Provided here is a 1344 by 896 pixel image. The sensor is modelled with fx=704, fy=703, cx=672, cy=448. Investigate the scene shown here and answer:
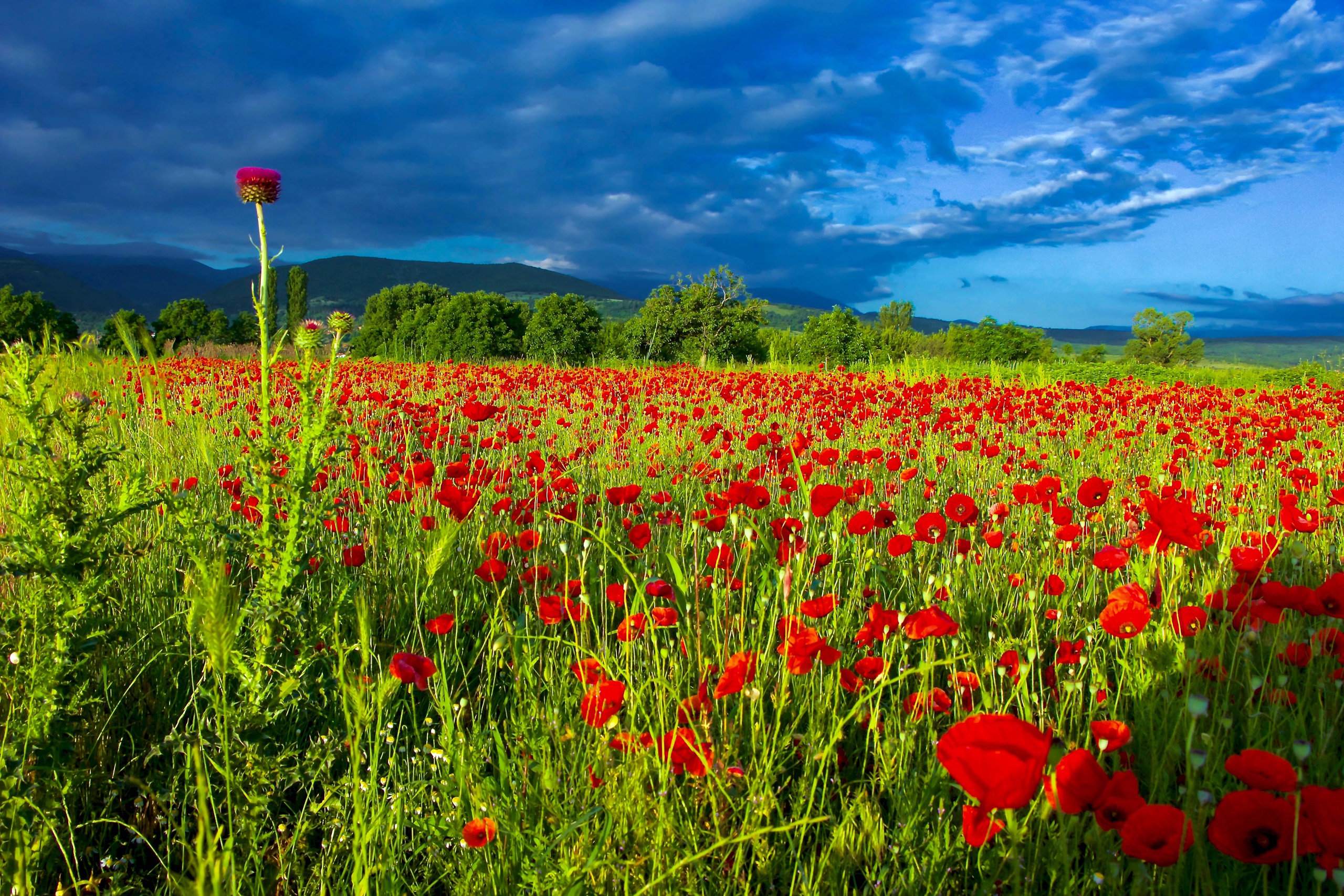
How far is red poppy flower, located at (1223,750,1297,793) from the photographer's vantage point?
85cm

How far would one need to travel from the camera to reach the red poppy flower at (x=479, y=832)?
1.18 metres

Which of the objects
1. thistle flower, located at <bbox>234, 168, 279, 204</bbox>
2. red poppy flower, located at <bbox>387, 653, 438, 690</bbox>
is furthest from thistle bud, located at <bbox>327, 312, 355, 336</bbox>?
red poppy flower, located at <bbox>387, 653, 438, 690</bbox>

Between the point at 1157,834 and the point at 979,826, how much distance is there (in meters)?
0.21

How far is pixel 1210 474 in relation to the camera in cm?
513

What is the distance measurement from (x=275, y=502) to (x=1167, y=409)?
8.88m

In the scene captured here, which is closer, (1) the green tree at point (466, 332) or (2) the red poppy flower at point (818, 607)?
(2) the red poppy flower at point (818, 607)

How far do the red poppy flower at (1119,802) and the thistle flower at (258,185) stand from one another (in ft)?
9.40

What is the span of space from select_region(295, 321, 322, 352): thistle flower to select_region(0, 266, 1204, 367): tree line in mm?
8097

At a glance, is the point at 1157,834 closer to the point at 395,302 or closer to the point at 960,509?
the point at 960,509

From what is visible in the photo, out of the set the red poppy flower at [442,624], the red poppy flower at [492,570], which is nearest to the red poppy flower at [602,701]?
the red poppy flower at [442,624]

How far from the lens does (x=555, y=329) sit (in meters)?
28.9

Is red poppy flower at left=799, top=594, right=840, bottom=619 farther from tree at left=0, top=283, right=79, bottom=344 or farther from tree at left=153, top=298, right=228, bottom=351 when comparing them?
tree at left=153, top=298, right=228, bottom=351

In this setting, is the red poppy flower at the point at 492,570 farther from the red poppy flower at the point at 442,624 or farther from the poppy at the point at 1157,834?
the poppy at the point at 1157,834

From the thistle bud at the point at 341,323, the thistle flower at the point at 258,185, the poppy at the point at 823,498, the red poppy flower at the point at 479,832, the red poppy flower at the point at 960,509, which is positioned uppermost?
the thistle flower at the point at 258,185
